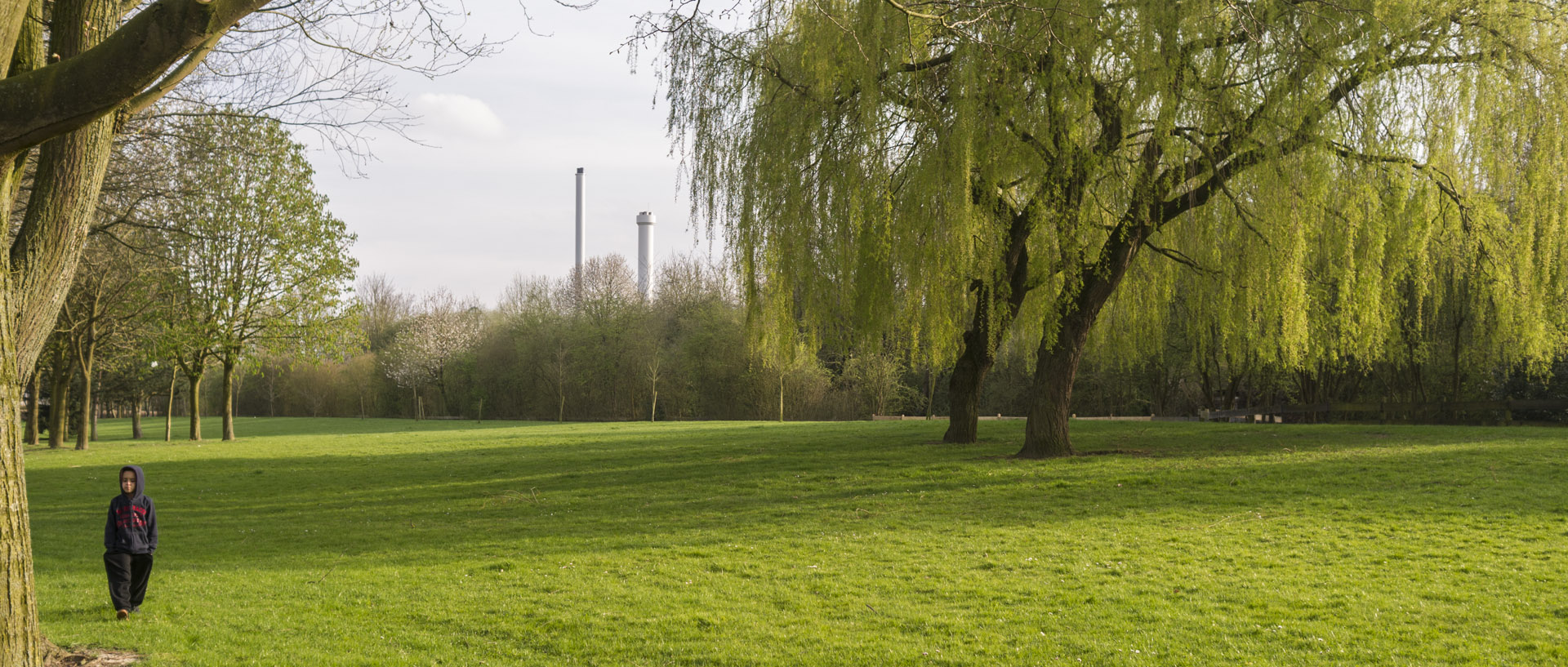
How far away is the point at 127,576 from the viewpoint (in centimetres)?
721

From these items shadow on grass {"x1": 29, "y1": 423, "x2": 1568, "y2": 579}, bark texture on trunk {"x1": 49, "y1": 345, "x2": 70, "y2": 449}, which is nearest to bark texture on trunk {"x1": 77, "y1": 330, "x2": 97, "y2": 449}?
bark texture on trunk {"x1": 49, "y1": 345, "x2": 70, "y2": 449}

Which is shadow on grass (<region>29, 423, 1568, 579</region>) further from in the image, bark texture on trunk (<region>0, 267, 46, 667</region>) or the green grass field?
bark texture on trunk (<region>0, 267, 46, 667</region>)

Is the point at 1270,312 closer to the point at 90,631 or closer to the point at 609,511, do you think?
the point at 609,511

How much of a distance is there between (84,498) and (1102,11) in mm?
17469

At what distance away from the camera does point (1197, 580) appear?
26.1 feet

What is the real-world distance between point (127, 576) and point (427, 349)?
2019 inches

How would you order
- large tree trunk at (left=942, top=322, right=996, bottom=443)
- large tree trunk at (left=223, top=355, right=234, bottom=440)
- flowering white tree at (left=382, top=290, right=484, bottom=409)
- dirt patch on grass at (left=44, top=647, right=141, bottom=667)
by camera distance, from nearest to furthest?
dirt patch on grass at (left=44, top=647, right=141, bottom=667) < large tree trunk at (left=942, top=322, right=996, bottom=443) < large tree trunk at (left=223, top=355, right=234, bottom=440) < flowering white tree at (left=382, top=290, right=484, bottom=409)

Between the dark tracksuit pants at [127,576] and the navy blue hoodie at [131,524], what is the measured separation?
6cm

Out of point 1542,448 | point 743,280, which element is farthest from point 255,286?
point 1542,448

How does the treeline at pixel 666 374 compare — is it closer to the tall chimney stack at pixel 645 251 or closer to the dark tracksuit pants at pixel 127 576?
the tall chimney stack at pixel 645 251

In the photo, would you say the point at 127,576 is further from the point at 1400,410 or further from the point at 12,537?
the point at 1400,410

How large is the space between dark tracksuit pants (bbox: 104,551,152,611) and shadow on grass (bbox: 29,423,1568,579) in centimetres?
211

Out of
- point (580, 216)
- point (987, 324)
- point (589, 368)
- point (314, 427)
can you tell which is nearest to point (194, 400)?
point (314, 427)

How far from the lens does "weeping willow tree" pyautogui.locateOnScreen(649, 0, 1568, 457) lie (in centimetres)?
1275
